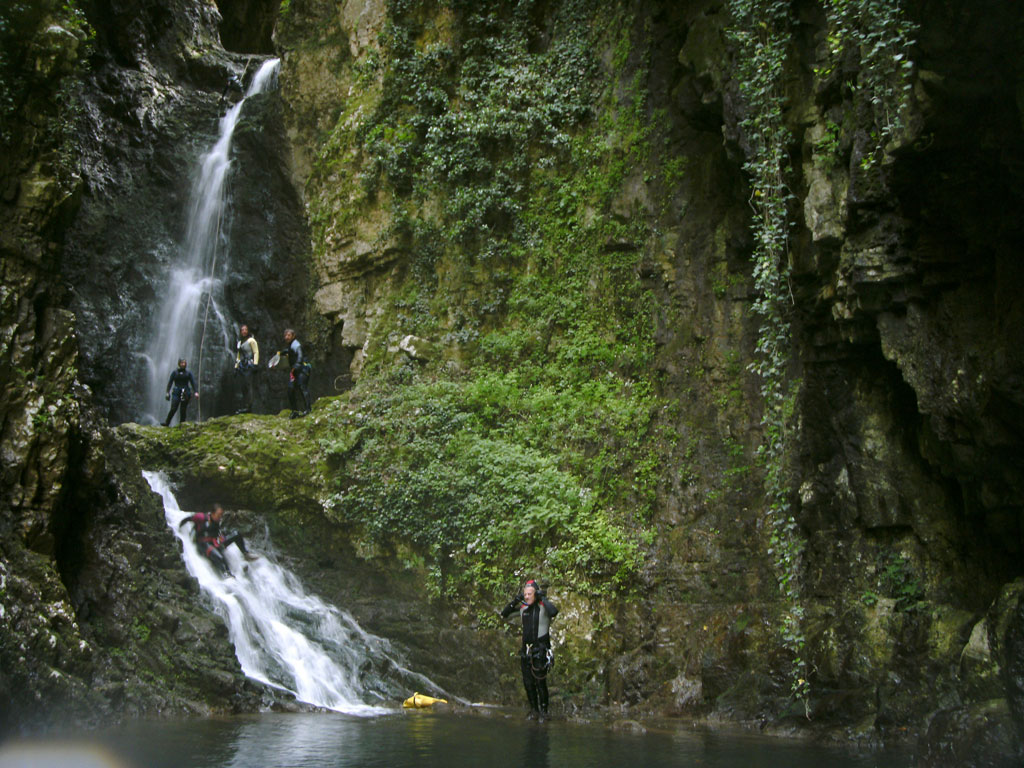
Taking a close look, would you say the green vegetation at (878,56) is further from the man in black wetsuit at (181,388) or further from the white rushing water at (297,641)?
the man in black wetsuit at (181,388)

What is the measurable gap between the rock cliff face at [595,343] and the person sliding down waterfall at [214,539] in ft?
2.54

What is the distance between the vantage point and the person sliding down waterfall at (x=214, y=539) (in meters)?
12.7

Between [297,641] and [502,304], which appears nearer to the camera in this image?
[297,641]

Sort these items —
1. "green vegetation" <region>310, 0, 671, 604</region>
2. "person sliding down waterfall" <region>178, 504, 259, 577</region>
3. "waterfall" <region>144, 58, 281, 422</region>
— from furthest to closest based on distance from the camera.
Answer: "waterfall" <region>144, 58, 281, 422</region> < "green vegetation" <region>310, 0, 671, 604</region> < "person sliding down waterfall" <region>178, 504, 259, 577</region>

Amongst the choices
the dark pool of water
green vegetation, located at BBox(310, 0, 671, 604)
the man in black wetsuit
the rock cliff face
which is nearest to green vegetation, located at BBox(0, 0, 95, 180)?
the rock cliff face

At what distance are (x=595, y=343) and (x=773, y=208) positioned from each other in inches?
192

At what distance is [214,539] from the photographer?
12.9 m

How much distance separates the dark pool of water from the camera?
6.34 m

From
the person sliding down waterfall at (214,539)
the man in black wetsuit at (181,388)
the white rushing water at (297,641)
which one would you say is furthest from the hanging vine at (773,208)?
the man in black wetsuit at (181,388)

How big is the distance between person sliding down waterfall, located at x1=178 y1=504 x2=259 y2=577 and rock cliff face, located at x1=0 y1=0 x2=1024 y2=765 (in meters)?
0.77

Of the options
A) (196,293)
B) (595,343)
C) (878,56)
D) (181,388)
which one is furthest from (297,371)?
(878,56)

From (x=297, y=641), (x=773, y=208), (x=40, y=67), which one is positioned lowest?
(x=297, y=641)

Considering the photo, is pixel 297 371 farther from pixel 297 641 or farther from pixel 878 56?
pixel 878 56

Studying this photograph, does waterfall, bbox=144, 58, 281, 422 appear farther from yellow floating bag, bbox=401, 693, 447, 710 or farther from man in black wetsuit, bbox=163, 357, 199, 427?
yellow floating bag, bbox=401, 693, 447, 710
